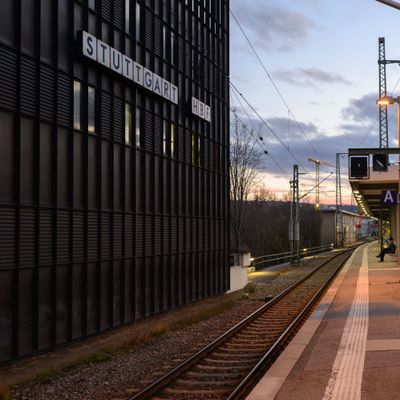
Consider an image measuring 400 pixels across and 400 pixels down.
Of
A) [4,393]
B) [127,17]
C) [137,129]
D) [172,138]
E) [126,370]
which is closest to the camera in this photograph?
[4,393]

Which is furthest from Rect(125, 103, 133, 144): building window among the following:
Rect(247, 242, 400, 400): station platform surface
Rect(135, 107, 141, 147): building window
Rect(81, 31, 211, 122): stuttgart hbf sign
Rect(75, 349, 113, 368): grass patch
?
Rect(247, 242, 400, 400): station platform surface

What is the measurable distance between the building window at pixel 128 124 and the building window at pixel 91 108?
1.91 metres

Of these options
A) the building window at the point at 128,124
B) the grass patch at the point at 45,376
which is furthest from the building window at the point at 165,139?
the grass patch at the point at 45,376

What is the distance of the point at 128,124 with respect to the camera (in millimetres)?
17000

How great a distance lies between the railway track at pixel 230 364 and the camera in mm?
8508

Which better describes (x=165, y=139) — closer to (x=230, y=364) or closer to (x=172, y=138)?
(x=172, y=138)

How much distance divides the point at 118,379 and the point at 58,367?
5.36ft

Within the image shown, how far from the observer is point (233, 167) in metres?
57.5

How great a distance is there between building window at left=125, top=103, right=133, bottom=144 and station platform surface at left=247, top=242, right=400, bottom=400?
6926 millimetres

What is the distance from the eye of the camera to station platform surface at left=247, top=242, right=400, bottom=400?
25.7 ft

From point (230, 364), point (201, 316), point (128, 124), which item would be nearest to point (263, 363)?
point (230, 364)

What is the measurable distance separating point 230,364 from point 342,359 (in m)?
1.97

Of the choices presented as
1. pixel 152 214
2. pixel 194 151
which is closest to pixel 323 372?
pixel 152 214

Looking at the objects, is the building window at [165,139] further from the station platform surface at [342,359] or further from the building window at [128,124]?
the station platform surface at [342,359]
